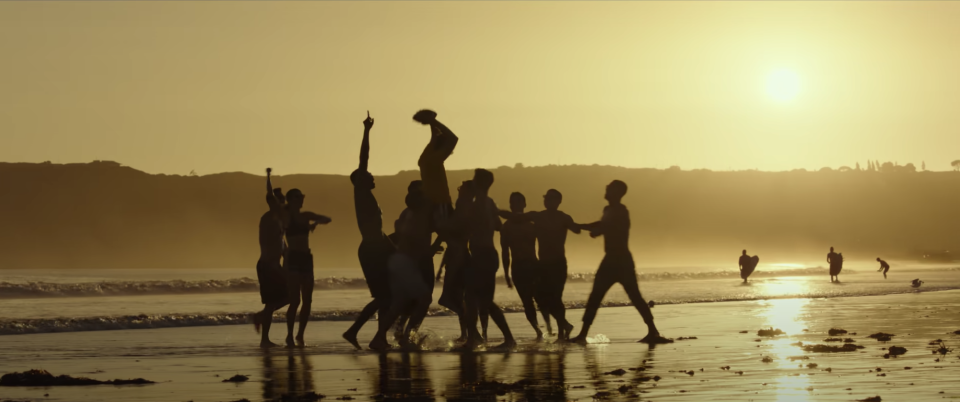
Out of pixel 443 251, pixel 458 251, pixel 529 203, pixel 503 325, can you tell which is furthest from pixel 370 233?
pixel 529 203

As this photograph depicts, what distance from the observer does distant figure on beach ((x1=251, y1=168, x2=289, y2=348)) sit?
44.5ft

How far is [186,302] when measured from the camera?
28.0 metres

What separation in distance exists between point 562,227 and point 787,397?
17.9ft

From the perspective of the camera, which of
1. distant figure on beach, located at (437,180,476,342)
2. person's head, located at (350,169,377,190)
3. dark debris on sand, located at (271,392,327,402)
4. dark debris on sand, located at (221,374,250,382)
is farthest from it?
person's head, located at (350,169,377,190)

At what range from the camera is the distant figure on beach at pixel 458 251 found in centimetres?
1234

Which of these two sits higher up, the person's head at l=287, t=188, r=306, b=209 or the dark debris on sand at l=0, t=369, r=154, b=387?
the person's head at l=287, t=188, r=306, b=209

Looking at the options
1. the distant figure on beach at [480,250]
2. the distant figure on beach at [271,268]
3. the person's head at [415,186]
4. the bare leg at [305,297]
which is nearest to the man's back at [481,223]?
the distant figure on beach at [480,250]

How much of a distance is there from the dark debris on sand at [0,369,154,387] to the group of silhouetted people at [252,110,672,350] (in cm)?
315

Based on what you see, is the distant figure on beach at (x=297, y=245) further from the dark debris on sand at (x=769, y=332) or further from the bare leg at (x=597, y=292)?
the dark debris on sand at (x=769, y=332)

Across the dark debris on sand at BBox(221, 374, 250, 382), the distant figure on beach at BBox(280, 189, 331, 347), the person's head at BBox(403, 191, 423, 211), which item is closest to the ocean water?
the distant figure on beach at BBox(280, 189, 331, 347)

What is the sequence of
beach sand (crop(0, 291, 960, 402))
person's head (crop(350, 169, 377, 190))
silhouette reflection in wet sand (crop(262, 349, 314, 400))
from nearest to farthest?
beach sand (crop(0, 291, 960, 402)), silhouette reflection in wet sand (crop(262, 349, 314, 400)), person's head (crop(350, 169, 377, 190))

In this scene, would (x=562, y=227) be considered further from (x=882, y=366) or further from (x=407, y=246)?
(x=882, y=366)

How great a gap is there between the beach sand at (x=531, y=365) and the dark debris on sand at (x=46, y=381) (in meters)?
0.30

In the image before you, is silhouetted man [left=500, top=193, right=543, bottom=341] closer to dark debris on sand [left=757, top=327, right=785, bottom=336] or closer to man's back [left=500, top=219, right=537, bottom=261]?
man's back [left=500, top=219, right=537, bottom=261]
